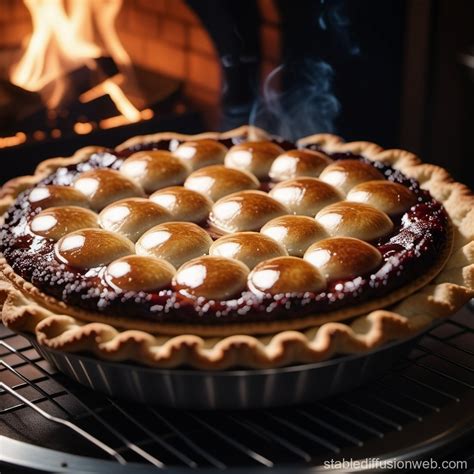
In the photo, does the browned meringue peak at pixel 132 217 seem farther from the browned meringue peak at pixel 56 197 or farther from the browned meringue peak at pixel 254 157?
the browned meringue peak at pixel 254 157

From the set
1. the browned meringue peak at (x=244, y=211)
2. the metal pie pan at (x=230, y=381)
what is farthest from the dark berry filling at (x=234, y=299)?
the browned meringue peak at (x=244, y=211)

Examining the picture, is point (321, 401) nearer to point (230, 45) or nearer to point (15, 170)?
point (15, 170)

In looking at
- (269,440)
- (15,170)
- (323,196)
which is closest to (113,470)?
(269,440)

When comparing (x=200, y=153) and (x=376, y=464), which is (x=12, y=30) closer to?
(x=200, y=153)

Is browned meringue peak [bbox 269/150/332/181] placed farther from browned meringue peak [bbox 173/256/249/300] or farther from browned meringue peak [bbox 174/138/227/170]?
browned meringue peak [bbox 173/256/249/300]

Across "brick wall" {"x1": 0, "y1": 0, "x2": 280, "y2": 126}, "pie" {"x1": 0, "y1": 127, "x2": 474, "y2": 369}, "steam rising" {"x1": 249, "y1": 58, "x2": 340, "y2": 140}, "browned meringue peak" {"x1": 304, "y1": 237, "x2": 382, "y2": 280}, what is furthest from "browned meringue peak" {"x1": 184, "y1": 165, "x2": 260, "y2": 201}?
"brick wall" {"x1": 0, "y1": 0, "x2": 280, "y2": 126}

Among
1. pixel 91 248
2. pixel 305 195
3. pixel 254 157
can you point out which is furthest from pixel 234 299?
pixel 254 157
